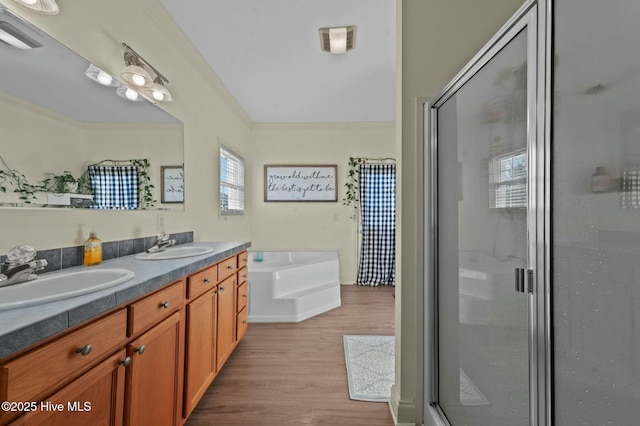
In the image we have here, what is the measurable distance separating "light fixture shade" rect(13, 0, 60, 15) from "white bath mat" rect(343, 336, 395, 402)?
2498 millimetres

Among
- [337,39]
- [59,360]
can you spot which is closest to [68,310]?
[59,360]

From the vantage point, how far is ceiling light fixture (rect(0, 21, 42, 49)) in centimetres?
110

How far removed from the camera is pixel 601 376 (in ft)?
2.06

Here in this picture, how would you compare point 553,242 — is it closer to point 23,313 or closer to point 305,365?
point 23,313

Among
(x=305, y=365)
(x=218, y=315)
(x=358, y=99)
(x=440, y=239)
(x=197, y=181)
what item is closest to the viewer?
(x=440, y=239)

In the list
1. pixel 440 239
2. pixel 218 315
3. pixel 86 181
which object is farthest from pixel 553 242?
pixel 86 181

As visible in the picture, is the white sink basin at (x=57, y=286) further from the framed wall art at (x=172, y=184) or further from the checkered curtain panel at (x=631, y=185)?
the checkered curtain panel at (x=631, y=185)

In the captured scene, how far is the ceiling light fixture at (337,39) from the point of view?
88.9 inches

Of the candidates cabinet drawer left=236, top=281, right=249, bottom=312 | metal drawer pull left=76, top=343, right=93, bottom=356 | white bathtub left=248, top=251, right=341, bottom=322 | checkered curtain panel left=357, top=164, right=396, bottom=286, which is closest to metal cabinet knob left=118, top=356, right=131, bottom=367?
metal drawer pull left=76, top=343, right=93, bottom=356

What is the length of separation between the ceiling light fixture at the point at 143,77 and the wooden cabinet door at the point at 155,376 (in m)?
1.42

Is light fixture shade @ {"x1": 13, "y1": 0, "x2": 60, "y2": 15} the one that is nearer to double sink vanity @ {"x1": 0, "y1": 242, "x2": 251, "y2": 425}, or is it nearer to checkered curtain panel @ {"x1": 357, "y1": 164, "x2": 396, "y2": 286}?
double sink vanity @ {"x1": 0, "y1": 242, "x2": 251, "y2": 425}

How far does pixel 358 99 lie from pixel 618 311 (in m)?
3.46

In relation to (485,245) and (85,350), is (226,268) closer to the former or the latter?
(85,350)

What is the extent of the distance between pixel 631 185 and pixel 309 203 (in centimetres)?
410
